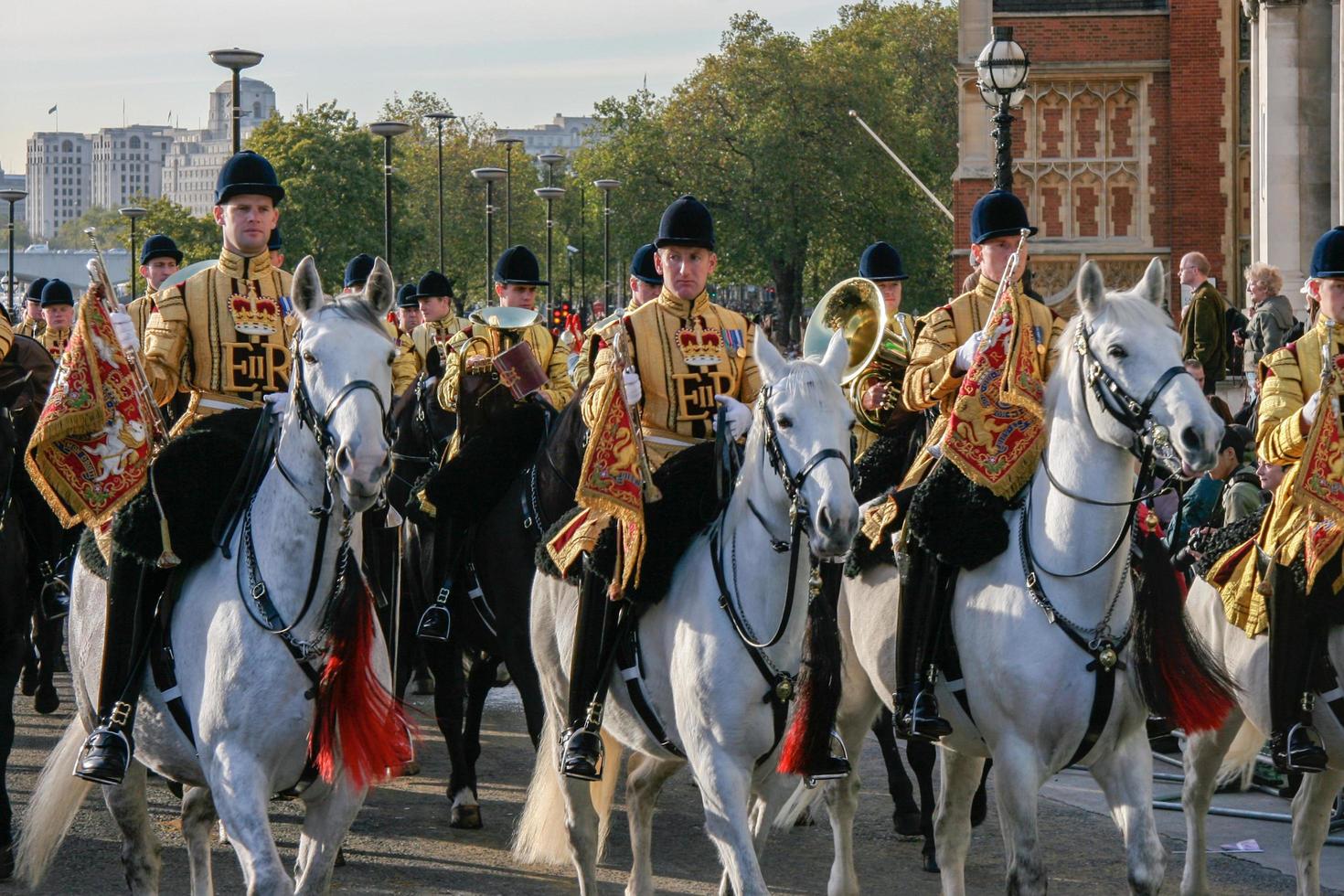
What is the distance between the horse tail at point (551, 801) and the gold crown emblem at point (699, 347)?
1.70 meters

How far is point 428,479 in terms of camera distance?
10641 mm

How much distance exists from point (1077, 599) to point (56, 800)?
13.8 feet

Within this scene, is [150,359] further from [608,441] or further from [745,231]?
[745,231]

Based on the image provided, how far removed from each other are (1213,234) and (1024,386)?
97.4ft

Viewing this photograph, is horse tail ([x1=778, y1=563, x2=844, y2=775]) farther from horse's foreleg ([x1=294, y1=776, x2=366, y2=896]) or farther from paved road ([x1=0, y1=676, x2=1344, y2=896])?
paved road ([x1=0, y1=676, x2=1344, y2=896])

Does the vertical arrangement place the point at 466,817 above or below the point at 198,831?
below

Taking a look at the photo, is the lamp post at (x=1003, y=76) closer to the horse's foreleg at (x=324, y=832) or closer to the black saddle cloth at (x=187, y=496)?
the black saddle cloth at (x=187, y=496)

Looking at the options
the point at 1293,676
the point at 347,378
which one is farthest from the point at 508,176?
the point at 347,378

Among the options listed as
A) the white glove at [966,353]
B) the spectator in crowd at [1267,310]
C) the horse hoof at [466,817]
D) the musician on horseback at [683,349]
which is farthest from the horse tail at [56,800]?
the spectator in crowd at [1267,310]

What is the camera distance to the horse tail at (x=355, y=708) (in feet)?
22.3

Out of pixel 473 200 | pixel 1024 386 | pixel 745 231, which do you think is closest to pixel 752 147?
pixel 745 231

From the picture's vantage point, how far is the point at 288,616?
680 cm

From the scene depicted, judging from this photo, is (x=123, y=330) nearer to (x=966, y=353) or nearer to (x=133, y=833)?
(x=133, y=833)

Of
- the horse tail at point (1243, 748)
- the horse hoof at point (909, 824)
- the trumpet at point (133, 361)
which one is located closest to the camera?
the trumpet at point (133, 361)
